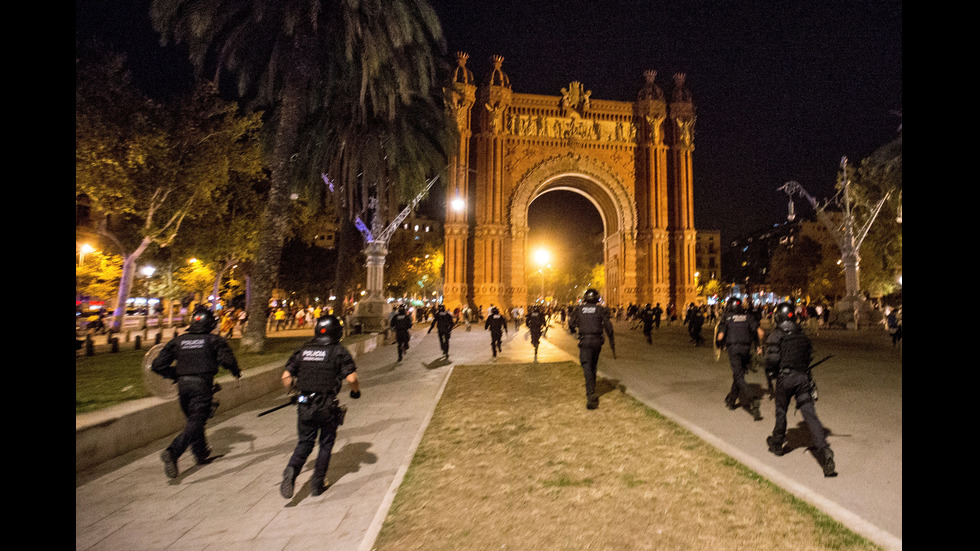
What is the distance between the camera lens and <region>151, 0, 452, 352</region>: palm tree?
1238cm

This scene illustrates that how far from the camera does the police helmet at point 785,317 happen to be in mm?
4895

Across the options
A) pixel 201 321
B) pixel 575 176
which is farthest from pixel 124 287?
pixel 575 176

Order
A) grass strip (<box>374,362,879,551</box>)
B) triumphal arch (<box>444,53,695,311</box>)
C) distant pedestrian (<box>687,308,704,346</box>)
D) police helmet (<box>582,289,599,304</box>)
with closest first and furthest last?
1. grass strip (<box>374,362,879,551</box>)
2. police helmet (<box>582,289,599,304</box>)
3. distant pedestrian (<box>687,308,704,346</box>)
4. triumphal arch (<box>444,53,695,311</box>)

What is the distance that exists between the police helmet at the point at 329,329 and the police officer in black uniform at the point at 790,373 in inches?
173

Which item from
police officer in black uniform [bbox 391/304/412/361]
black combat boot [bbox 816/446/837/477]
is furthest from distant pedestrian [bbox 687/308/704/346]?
black combat boot [bbox 816/446/837/477]

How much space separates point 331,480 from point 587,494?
2441mm

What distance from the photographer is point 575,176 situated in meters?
41.1

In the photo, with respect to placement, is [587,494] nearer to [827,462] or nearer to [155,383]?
[827,462]

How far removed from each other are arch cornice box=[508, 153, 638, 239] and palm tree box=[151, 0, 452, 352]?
24.8 metres

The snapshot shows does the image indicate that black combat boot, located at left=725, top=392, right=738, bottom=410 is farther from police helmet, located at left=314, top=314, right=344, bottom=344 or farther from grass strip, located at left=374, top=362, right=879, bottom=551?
police helmet, located at left=314, top=314, right=344, bottom=344

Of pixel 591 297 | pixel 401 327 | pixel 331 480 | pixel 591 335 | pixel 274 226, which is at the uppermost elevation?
pixel 274 226

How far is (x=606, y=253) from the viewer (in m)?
44.3
